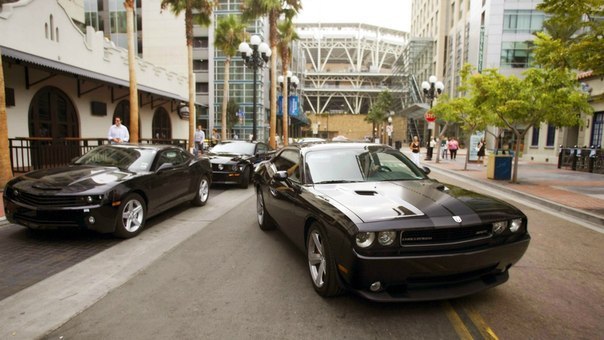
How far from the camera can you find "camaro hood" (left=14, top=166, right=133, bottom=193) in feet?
17.2

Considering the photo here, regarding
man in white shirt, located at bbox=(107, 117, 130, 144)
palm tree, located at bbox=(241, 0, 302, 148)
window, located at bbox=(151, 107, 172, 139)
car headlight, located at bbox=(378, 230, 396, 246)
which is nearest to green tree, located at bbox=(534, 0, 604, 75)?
car headlight, located at bbox=(378, 230, 396, 246)

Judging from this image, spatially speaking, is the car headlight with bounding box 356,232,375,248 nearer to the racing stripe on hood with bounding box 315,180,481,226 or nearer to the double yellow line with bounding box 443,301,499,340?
the racing stripe on hood with bounding box 315,180,481,226

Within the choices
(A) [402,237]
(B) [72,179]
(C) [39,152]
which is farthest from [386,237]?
(C) [39,152]

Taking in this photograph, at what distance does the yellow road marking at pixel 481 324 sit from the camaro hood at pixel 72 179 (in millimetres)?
5009

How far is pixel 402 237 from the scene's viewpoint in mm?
3133

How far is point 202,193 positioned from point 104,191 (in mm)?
3382

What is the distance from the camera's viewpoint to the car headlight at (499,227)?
346cm

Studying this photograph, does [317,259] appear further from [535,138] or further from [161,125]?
[535,138]

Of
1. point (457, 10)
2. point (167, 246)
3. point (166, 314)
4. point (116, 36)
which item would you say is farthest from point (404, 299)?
point (457, 10)

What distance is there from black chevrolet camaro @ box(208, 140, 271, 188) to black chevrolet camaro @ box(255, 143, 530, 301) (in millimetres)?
6702

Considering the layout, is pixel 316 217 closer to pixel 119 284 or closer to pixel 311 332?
pixel 311 332

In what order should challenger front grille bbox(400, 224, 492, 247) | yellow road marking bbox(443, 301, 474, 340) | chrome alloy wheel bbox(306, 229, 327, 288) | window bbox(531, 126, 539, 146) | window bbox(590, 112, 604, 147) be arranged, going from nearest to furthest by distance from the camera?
yellow road marking bbox(443, 301, 474, 340)
challenger front grille bbox(400, 224, 492, 247)
chrome alloy wheel bbox(306, 229, 327, 288)
window bbox(590, 112, 604, 147)
window bbox(531, 126, 539, 146)

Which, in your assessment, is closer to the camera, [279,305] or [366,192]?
[279,305]

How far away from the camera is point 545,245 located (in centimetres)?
588
